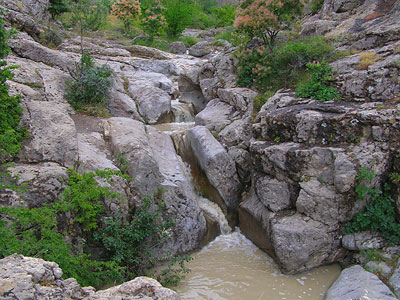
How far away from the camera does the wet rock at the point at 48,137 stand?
729cm

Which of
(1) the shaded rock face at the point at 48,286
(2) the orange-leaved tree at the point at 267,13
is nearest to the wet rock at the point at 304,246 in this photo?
(1) the shaded rock face at the point at 48,286

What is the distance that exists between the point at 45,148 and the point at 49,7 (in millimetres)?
19526

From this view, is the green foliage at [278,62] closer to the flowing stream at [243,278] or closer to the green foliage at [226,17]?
the flowing stream at [243,278]

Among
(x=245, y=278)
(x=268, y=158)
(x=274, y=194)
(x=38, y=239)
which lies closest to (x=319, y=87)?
(x=268, y=158)

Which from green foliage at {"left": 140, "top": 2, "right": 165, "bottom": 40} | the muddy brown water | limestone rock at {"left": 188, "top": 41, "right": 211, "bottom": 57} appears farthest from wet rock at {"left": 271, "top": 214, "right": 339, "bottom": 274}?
green foliage at {"left": 140, "top": 2, "right": 165, "bottom": 40}

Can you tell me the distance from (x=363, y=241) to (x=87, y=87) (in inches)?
386

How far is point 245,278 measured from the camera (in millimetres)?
7500

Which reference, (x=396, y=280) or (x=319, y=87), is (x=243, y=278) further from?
(x=319, y=87)

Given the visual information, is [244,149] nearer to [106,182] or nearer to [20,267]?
[106,182]

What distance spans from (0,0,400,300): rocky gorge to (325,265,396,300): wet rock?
3 cm

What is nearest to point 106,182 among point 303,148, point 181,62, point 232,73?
point 303,148

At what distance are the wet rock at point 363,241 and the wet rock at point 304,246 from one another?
275 mm

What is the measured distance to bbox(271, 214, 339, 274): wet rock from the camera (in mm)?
7688

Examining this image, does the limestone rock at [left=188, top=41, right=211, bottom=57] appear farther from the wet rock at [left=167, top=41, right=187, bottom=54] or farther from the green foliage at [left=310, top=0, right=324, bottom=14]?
the green foliage at [left=310, top=0, right=324, bottom=14]
